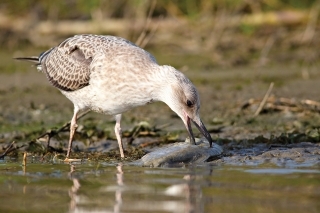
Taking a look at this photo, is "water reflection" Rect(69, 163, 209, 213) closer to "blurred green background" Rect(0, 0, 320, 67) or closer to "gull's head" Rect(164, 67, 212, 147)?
"gull's head" Rect(164, 67, 212, 147)

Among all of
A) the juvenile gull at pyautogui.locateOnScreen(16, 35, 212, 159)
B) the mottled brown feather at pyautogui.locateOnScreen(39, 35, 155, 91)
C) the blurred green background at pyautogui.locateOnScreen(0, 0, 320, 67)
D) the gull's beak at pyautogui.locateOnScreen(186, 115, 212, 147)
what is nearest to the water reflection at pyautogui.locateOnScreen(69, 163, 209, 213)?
the gull's beak at pyautogui.locateOnScreen(186, 115, 212, 147)

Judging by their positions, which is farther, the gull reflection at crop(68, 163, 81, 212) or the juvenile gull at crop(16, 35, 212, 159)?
the juvenile gull at crop(16, 35, 212, 159)

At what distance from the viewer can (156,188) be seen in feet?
20.6

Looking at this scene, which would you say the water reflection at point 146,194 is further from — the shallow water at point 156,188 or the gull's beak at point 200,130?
the gull's beak at point 200,130

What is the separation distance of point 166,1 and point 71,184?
1005 cm

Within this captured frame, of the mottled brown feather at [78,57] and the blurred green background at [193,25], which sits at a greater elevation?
the blurred green background at [193,25]

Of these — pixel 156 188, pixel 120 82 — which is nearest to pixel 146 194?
pixel 156 188

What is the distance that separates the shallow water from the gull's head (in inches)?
20.7

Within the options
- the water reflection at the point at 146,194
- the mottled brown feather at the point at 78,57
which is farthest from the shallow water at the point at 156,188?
the mottled brown feather at the point at 78,57

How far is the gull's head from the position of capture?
774cm

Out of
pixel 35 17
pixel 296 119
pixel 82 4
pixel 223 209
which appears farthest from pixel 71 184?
pixel 35 17

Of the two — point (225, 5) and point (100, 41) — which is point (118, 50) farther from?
point (225, 5)

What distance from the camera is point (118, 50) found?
27.6 feet

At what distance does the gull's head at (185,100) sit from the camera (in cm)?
774
